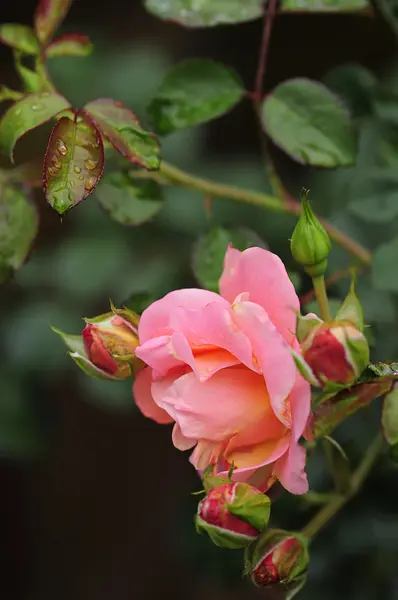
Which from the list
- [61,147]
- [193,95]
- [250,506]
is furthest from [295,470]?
[193,95]

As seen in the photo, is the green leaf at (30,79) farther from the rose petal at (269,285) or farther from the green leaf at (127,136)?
the rose petal at (269,285)

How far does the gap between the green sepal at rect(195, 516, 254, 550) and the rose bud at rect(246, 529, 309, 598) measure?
0.05 meters

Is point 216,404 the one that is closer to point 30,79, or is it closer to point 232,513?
point 232,513

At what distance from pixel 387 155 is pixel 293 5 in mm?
158

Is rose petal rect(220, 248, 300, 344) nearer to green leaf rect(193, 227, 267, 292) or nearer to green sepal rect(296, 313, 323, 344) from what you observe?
green sepal rect(296, 313, 323, 344)

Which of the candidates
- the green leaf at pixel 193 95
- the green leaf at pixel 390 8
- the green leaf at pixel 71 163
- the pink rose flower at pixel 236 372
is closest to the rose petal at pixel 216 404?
the pink rose flower at pixel 236 372

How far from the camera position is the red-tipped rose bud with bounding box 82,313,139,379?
437mm

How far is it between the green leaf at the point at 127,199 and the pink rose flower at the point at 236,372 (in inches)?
7.0

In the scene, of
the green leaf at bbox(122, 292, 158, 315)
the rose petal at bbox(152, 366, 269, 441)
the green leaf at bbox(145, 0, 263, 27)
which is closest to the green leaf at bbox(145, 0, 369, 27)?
the green leaf at bbox(145, 0, 263, 27)

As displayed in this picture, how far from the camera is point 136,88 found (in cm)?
110

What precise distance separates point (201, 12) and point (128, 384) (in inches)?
13.4

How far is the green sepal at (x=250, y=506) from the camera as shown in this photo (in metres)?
0.39

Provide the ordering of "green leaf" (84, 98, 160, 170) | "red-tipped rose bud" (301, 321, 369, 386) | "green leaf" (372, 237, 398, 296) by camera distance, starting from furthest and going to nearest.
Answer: "green leaf" (372, 237, 398, 296) → "green leaf" (84, 98, 160, 170) → "red-tipped rose bud" (301, 321, 369, 386)

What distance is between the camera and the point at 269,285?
0.41 metres
